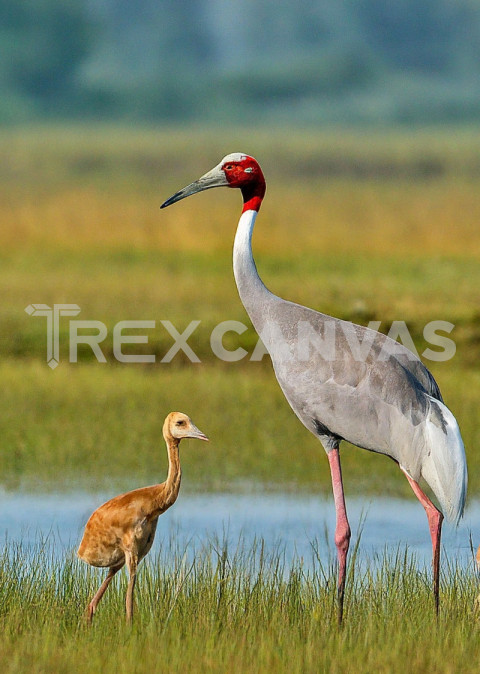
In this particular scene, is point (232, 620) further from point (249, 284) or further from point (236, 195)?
point (236, 195)

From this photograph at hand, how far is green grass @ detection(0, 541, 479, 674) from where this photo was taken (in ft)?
16.8

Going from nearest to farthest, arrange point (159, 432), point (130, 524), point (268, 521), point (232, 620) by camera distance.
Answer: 1. point (130, 524)
2. point (232, 620)
3. point (268, 521)
4. point (159, 432)

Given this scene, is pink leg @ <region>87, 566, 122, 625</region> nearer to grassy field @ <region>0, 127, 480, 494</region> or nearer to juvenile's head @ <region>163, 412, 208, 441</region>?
juvenile's head @ <region>163, 412, 208, 441</region>

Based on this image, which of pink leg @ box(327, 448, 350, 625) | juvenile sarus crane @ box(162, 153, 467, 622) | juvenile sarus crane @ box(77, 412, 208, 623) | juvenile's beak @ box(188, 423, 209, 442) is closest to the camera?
juvenile sarus crane @ box(77, 412, 208, 623)

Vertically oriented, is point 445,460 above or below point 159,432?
below

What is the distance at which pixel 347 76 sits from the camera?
284ft

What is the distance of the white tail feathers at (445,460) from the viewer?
6051mm

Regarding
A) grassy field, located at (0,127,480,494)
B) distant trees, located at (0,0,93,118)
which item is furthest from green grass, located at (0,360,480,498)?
distant trees, located at (0,0,93,118)

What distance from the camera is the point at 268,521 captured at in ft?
27.0

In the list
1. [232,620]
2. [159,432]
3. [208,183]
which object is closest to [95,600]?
[232,620]

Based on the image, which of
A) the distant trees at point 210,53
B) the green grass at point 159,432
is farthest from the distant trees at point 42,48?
the green grass at point 159,432

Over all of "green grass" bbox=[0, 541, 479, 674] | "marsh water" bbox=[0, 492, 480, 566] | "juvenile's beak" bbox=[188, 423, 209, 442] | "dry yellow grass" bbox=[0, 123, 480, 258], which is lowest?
"green grass" bbox=[0, 541, 479, 674]

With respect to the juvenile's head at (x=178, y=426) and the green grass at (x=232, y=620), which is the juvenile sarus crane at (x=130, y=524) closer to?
the juvenile's head at (x=178, y=426)

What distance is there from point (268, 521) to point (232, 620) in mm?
2567
